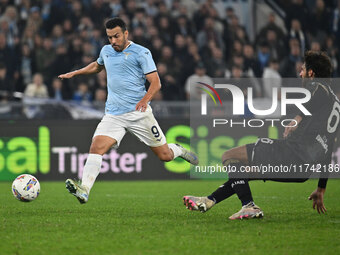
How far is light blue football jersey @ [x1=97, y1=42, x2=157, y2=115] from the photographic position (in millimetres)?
8117

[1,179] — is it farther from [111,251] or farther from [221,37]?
[111,251]

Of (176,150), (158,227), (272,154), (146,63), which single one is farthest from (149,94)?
(158,227)

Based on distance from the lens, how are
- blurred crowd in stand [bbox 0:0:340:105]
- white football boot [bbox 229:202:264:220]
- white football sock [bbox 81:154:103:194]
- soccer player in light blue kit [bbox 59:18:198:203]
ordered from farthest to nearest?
blurred crowd in stand [bbox 0:0:340:105] < soccer player in light blue kit [bbox 59:18:198:203] < white football sock [bbox 81:154:103:194] < white football boot [bbox 229:202:264:220]

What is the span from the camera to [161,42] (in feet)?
51.4

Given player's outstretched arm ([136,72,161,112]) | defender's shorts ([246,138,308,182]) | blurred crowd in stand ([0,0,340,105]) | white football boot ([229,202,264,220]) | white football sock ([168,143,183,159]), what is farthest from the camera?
blurred crowd in stand ([0,0,340,105])

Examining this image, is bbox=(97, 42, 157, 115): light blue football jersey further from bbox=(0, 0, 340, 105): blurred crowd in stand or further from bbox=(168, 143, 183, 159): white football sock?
bbox=(0, 0, 340, 105): blurred crowd in stand

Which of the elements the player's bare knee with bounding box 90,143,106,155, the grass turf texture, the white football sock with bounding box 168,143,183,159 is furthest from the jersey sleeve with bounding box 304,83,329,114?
the white football sock with bounding box 168,143,183,159

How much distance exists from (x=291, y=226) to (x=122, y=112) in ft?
8.47

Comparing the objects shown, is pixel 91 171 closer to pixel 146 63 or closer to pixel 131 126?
pixel 131 126

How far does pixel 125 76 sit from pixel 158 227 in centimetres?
223

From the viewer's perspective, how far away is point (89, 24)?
1608cm

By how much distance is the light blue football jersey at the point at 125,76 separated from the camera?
8.12m

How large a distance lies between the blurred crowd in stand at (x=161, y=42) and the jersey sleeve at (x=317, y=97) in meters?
7.58

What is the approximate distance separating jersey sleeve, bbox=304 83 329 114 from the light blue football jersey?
2.16m
